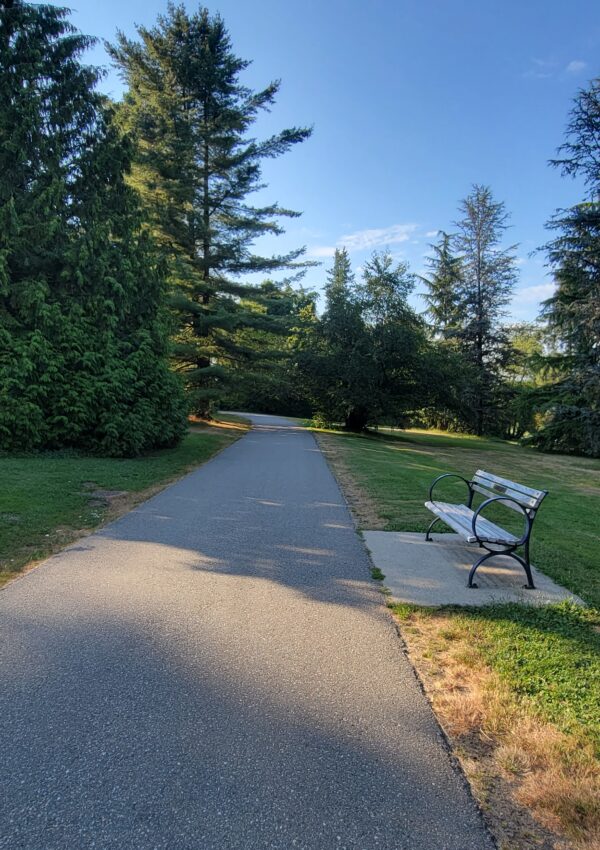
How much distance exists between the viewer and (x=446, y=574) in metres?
4.46

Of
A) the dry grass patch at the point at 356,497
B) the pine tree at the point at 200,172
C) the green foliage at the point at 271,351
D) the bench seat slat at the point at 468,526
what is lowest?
the dry grass patch at the point at 356,497

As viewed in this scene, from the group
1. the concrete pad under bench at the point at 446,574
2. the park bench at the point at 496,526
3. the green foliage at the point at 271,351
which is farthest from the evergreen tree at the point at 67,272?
the green foliage at the point at 271,351

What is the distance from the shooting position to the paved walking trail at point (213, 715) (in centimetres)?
179

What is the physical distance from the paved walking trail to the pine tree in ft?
49.1

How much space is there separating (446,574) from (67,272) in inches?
415

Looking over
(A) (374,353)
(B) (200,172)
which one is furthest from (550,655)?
(B) (200,172)

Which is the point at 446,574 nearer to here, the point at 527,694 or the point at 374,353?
the point at 527,694

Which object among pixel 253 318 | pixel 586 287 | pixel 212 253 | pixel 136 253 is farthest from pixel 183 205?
pixel 586 287

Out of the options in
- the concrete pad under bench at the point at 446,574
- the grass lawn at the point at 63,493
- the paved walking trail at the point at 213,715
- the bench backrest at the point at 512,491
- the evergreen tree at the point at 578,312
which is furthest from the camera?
the evergreen tree at the point at 578,312

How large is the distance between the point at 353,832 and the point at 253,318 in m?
20.5

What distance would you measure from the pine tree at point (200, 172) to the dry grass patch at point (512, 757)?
1655 cm

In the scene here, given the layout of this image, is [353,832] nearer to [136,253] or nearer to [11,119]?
[136,253]

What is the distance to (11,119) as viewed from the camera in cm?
1042

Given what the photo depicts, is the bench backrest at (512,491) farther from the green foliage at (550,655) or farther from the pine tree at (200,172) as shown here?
the pine tree at (200,172)
